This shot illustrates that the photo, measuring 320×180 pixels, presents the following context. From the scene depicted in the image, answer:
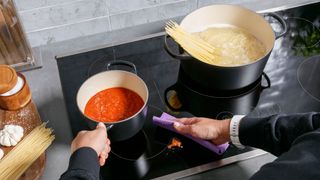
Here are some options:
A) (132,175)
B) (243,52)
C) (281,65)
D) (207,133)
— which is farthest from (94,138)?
(281,65)

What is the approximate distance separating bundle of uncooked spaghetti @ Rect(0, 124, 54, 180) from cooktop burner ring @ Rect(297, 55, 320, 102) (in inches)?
Result: 24.0

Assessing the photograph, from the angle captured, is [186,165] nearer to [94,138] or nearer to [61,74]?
[94,138]

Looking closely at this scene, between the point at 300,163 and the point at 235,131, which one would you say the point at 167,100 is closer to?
the point at 235,131

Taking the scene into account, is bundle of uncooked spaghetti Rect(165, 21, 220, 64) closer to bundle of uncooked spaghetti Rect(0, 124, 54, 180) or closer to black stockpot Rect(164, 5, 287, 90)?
black stockpot Rect(164, 5, 287, 90)

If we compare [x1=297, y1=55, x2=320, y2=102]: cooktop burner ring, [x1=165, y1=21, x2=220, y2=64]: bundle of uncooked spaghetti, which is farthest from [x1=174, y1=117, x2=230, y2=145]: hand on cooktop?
[x1=297, y1=55, x2=320, y2=102]: cooktop burner ring

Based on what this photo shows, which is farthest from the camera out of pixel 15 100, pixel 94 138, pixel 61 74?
pixel 61 74

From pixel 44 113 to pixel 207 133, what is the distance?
0.38 metres

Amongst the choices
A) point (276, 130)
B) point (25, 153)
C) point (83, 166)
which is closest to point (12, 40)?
point (25, 153)

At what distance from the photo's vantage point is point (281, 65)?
94 centimetres

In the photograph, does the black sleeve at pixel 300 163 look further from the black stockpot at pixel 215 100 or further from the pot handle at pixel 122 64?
the pot handle at pixel 122 64

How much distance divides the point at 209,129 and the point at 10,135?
1.34 ft

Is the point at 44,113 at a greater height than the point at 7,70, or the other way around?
the point at 7,70

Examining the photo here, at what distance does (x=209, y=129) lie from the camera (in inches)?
29.8

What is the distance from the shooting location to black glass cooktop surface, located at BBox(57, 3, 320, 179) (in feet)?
2.49
